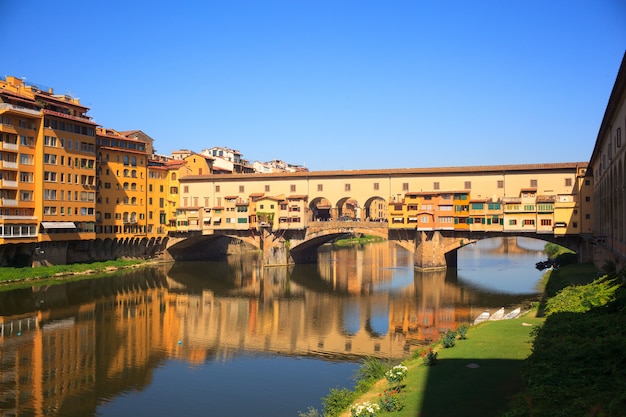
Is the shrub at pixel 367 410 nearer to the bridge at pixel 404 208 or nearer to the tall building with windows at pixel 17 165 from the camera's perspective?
the bridge at pixel 404 208

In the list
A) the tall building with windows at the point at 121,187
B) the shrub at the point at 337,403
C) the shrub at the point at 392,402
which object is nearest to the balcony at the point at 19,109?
the tall building with windows at the point at 121,187

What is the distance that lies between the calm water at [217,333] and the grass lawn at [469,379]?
14.9ft

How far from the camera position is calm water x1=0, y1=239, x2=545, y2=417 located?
67.2ft

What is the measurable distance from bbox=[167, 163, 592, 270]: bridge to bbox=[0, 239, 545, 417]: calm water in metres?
4.38

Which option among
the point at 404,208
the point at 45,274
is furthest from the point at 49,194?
the point at 404,208

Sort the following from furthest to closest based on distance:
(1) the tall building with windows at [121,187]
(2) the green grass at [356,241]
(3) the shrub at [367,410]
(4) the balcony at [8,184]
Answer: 1. (2) the green grass at [356,241]
2. (1) the tall building with windows at [121,187]
3. (4) the balcony at [8,184]
4. (3) the shrub at [367,410]

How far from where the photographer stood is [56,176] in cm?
5162

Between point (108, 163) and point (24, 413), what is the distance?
44.4 metres

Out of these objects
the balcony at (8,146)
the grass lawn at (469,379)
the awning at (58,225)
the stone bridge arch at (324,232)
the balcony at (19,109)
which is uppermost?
the balcony at (19,109)

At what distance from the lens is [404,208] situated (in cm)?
5603

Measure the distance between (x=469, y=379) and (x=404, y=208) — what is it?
4099 centimetres

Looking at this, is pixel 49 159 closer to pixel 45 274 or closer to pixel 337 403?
pixel 45 274

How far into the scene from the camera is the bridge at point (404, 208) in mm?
50750

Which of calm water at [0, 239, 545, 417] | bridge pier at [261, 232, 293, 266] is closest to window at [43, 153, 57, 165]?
calm water at [0, 239, 545, 417]
